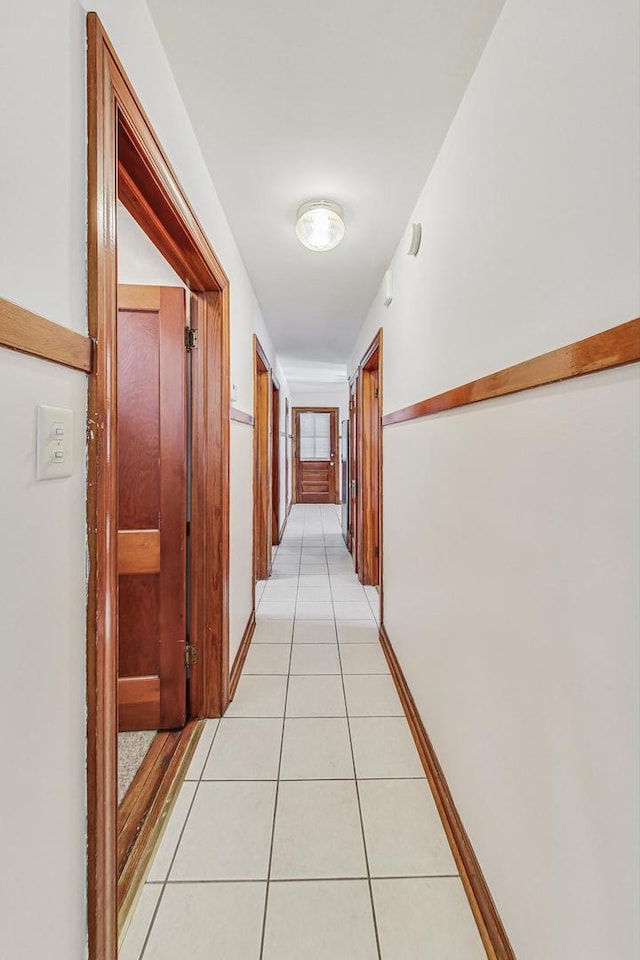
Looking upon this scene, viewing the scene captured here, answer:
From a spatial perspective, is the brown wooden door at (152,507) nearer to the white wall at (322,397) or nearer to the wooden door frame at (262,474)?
the wooden door frame at (262,474)

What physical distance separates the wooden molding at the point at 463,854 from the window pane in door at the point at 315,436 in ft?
24.8

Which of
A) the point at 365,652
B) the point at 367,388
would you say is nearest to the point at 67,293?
the point at 365,652

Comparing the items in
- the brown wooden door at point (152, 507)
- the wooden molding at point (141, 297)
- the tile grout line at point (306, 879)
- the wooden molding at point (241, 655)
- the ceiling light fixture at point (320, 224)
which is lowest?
the tile grout line at point (306, 879)

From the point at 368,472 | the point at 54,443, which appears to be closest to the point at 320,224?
the point at 54,443

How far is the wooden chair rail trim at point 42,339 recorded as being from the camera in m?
0.62

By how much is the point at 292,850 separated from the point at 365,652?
4.50 ft

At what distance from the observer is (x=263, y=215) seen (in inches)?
84.2

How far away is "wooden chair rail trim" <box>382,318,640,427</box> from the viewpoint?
2.17 feet

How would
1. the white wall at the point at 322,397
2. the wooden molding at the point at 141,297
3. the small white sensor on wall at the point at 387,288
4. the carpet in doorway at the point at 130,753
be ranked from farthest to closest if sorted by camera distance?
1. the white wall at the point at 322,397
2. the small white sensor on wall at the point at 387,288
3. the wooden molding at the point at 141,297
4. the carpet in doorway at the point at 130,753

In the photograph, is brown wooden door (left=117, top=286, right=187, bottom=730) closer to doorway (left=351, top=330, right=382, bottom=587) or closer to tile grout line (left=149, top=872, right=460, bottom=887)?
tile grout line (left=149, top=872, right=460, bottom=887)

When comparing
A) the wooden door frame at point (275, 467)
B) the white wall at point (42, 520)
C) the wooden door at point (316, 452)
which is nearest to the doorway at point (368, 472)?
the wooden door frame at point (275, 467)

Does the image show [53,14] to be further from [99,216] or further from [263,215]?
[263,215]

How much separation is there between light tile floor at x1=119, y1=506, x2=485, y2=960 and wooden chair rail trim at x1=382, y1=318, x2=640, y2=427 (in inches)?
53.3

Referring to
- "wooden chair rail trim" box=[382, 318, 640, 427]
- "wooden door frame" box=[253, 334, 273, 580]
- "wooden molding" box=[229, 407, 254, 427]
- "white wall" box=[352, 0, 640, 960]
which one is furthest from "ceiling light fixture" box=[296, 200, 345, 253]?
"wooden door frame" box=[253, 334, 273, 580]
